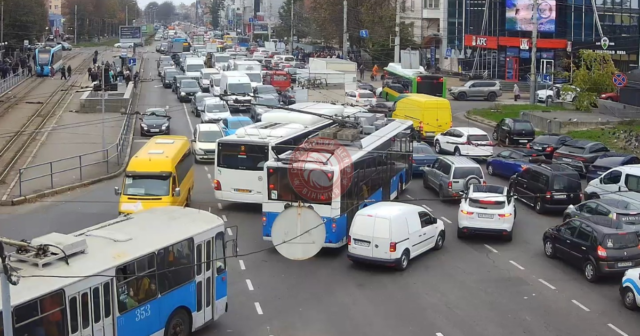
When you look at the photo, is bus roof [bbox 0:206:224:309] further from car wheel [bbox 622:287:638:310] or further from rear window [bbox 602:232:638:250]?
rear window [bbox 602:232:638:250]

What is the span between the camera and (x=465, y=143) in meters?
35.8

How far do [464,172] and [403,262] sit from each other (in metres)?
8.48

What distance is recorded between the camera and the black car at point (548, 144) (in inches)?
1367

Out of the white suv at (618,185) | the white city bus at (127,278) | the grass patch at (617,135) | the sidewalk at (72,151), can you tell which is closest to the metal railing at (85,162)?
the sidewalk at (72,151)

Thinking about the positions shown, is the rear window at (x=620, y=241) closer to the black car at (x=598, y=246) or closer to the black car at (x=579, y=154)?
the black car at (x=598, y=246)

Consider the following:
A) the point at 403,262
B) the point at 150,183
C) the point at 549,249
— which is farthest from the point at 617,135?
the point at 150,183

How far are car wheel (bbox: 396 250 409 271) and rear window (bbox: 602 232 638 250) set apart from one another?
4.53 meters

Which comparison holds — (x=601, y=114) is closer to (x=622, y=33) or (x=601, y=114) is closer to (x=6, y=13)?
(x=622, y=33)

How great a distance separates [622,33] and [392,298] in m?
58.4

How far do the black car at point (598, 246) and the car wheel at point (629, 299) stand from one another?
4.58ft

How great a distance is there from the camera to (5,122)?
4472cm

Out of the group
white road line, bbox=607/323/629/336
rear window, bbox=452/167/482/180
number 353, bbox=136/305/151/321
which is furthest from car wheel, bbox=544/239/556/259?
number 353, bbox=136/305/151/321

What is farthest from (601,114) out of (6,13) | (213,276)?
(6,13)

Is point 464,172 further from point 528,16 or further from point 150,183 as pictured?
point 528,16
